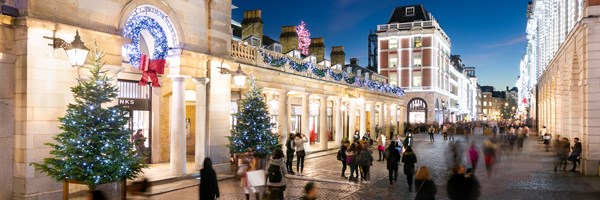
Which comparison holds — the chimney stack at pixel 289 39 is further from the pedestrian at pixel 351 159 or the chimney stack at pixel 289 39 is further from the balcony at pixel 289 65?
the pedestrian at pixel 351 159

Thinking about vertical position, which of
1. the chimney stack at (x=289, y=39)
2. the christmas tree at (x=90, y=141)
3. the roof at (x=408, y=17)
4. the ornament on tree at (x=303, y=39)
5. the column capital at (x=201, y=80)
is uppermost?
the roof at (x=408, y=17)

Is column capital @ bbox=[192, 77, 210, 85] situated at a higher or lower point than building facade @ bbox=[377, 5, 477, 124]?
lower

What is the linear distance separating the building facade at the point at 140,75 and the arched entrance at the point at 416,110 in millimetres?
40955

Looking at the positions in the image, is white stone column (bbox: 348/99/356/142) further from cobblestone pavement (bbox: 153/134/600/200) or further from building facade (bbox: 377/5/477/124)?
building facade (bbox: 377/5/477/124)

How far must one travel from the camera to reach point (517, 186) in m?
16.9

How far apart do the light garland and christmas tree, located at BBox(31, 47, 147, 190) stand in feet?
10.7

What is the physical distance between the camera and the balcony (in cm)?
2092

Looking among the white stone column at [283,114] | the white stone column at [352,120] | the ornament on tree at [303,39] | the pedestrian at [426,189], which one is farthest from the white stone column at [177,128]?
the ornament on tree at [303,39]

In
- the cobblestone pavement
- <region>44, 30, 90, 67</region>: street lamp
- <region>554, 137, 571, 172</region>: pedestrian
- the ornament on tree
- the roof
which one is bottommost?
the cobblestone pavement

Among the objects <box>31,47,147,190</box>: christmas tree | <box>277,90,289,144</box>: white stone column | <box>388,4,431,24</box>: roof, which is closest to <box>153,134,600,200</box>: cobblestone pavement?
<box>277,90,289,144</box>: white stone column

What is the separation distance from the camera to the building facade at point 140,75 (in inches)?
456

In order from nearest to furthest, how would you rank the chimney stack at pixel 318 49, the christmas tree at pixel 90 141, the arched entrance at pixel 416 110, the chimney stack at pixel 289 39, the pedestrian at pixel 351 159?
1. the christmas tree at pixel 90 141
2. the pedestrian at pixel 351 159
3. the chimney stack at pixel 289 39
4. the chimney stack at pixel 318 49
5. the arched entrance at pixel 416 110

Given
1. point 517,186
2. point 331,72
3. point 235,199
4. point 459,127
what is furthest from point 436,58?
point 235,199

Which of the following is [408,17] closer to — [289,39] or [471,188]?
[289,39]
